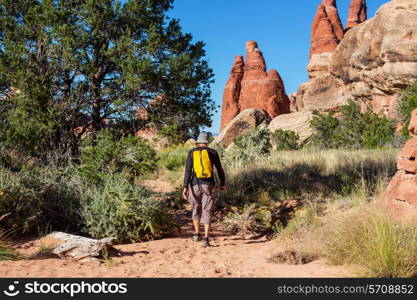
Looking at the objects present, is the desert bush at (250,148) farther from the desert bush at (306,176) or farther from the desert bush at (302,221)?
the desert bush at (302,221)

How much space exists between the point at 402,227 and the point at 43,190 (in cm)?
610

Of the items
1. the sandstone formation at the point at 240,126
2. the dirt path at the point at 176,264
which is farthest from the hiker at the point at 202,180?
the sandstone formation at the point at 240,126

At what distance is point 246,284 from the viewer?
173 inches

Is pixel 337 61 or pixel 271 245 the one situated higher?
pixel 337 61

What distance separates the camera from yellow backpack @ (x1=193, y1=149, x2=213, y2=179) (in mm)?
7004

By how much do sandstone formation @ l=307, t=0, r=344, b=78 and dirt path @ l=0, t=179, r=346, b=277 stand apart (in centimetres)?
4729

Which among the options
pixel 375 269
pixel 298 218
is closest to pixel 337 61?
pixel 298 218

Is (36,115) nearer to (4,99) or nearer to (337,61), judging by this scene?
(4,99)

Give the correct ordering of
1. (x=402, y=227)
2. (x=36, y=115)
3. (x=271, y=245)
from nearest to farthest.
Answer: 1. (x=402, y=227)
2. (x=271, y=245)
3. (x=36, y=115)

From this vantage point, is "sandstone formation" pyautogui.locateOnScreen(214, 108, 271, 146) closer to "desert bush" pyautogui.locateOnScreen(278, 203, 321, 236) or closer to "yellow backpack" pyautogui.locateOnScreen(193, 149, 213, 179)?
"desert bush" pyautogui.locateOnScreen(278, 203, 321, 236)

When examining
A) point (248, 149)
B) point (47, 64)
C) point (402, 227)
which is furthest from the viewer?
point (248, 149)

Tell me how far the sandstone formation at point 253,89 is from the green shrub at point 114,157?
45287mm

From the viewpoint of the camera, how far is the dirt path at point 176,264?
490 cm

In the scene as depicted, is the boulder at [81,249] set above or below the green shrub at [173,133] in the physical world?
below
